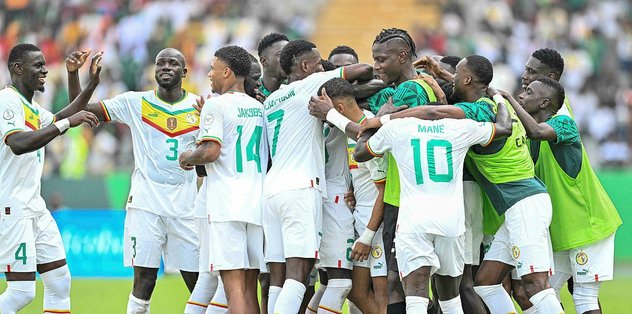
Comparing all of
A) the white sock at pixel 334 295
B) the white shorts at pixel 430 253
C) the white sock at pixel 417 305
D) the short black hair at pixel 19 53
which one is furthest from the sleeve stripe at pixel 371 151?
the short black hair at pixel 19 53

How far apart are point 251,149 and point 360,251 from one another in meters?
1.41

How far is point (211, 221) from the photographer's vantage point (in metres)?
10.1

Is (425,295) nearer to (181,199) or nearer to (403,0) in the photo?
(181,199)

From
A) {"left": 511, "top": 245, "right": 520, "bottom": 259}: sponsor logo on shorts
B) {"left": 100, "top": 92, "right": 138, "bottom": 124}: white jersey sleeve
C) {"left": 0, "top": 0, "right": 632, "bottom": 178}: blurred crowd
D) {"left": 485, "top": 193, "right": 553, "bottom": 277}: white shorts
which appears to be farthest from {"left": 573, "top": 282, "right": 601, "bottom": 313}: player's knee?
{"left": 0, "top": 0, "right": 632, "bottom": 178}: blurred crowd

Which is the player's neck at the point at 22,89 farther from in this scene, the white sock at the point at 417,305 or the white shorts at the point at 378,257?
the white sock at the point at 417,305

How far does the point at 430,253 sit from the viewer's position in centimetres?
933

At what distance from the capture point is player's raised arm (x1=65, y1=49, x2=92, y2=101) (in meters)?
10.9

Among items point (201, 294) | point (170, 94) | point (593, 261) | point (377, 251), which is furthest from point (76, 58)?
point (593, 261)

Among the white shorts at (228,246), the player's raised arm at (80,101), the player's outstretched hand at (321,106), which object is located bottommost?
the white shorts at (228,246)

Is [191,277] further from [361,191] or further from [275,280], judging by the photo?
[361,191]

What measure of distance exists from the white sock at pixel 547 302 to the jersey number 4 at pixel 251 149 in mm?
2863

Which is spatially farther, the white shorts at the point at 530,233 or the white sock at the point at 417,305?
the white shorts at the point at 530,233

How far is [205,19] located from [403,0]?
17.8 feet

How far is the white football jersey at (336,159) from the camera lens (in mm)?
10641
